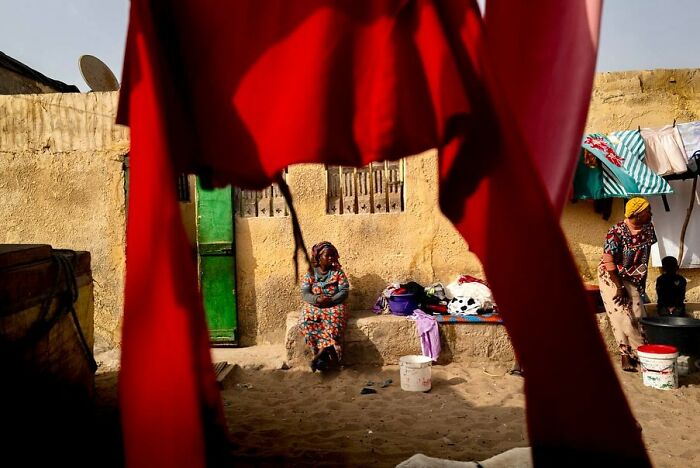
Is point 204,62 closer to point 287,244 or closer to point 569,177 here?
point 569,177

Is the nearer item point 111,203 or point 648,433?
point 648,433

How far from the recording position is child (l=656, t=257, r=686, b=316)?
5.07 m

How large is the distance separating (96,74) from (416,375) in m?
6.13

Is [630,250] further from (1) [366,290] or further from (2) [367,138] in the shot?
(2) [367,138]

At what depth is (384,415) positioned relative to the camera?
4004 mm

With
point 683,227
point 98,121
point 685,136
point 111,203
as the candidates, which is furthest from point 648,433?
point 98,121

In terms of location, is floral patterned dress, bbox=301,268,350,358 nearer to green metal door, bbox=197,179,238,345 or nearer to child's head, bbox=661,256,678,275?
green metal door, bbox=197,179,238,345

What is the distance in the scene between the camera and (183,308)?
3.24 ft

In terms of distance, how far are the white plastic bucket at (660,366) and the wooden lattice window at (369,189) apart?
120 inches

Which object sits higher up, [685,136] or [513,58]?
[685,136]

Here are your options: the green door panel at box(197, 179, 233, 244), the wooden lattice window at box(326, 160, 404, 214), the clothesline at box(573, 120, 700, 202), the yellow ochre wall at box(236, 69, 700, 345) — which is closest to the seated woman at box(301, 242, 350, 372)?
the yellow ochre wall at box(236, 69, 700, 345)

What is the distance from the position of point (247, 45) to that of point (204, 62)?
12 centimetres

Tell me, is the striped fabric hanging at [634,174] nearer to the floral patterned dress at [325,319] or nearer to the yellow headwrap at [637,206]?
the yellow headwrap at [637,206]

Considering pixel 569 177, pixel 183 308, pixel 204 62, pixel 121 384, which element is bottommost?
pixel 121 384
